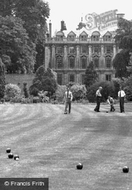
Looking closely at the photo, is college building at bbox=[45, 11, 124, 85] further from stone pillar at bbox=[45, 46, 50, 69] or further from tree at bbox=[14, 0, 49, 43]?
tree at bbox=[14, 0, 49, 43]

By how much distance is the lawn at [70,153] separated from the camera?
10414mm

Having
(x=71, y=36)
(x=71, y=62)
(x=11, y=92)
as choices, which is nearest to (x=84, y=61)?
(x=71, y=62)

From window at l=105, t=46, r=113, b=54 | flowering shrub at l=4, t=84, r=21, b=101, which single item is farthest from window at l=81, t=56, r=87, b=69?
flowering shrub at l=4, t=84, r=21, b=101

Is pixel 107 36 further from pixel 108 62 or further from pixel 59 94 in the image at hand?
pixel 59 94

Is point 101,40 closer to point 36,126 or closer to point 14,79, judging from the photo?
point 14,79

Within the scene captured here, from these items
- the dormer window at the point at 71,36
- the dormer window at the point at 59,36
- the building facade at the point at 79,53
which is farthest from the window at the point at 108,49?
the dormer window at the point at 59,36

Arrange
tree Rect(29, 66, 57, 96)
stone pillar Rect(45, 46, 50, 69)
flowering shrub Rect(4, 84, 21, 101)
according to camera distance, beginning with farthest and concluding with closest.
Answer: stone pillar Rect(45, 46, 50, 69), tree Rect(29, 66, 57, 96), flowering shrub Rect(4, 84, 21, 101)

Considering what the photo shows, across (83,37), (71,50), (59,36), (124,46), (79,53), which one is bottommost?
(124,46)

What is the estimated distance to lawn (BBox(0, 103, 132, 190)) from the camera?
34.2ft

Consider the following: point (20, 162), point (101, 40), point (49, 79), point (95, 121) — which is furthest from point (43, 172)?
point (101, 40)

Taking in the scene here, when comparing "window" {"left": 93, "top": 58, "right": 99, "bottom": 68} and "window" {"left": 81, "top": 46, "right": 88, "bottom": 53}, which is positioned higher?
"window" {"left": 81, "top": 46, "right": 88, "bottom": 53}

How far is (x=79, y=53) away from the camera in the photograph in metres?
109

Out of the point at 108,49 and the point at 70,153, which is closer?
the point at 70,153

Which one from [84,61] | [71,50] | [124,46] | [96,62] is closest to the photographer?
[124,46]
